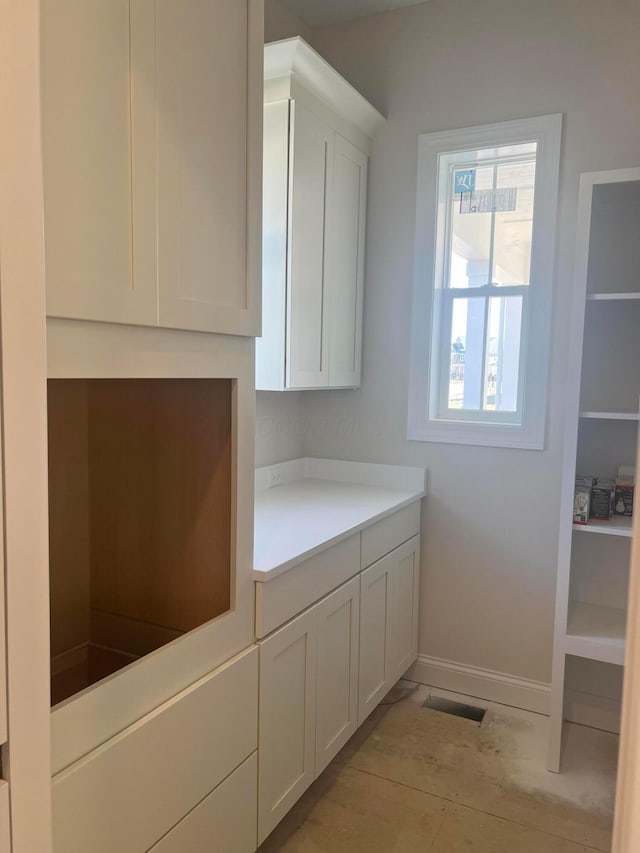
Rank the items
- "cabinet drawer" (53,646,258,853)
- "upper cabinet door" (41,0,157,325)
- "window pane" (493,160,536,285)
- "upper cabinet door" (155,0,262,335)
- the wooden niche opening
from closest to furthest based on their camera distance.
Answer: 1. "upper cabinet door" (41,0,157,325)
2. "cabinet drawer" (53,646,258,853)
3. "upper cabinet door" (155,0,262,335)
4. the wooden niche opening
5. "window pane" (493,160,536,285)

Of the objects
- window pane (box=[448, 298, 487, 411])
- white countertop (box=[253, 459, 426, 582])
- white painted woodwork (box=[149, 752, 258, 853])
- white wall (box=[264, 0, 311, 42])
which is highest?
white wall (box=[264, 0, 311, 42])

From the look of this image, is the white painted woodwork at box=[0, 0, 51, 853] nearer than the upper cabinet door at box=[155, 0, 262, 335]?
Yes

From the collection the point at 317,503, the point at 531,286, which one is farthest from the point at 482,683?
the point at 531,286

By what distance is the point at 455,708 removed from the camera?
2656mm

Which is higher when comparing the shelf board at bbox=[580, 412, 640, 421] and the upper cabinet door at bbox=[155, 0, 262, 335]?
the upper cabinet door at bbox=[155, 0, 262, 335]

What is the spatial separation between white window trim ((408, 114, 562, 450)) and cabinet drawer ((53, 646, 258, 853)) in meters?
1.46

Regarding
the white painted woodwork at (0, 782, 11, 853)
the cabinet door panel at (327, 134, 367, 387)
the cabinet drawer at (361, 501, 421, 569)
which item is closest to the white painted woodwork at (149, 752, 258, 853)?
the white painted woodwork at (0, 782, 11, 853)

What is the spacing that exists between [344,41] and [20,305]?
8.63ft

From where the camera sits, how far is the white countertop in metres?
1.81

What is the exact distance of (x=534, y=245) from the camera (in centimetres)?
252

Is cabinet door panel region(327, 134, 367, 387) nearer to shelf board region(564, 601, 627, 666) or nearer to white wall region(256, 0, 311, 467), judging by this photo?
white wall region(256, 0, 311, 467)

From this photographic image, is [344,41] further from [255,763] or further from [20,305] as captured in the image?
[255,763]

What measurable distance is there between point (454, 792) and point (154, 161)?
2118 millimetres

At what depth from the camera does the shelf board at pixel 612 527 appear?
2.15 meters
